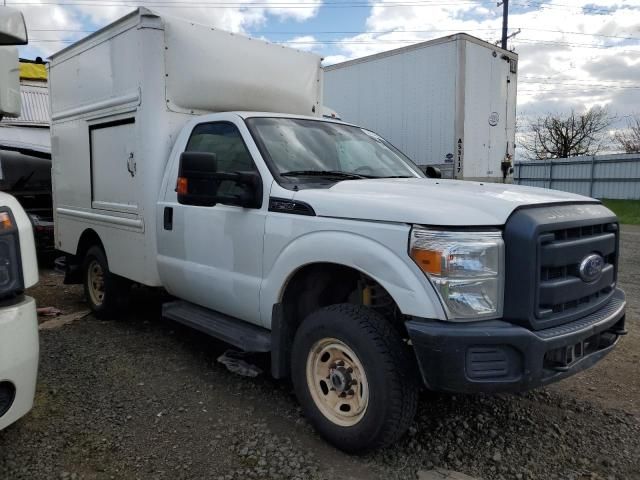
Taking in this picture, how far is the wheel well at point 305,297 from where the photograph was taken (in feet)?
11.4

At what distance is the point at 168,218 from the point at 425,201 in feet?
7.93

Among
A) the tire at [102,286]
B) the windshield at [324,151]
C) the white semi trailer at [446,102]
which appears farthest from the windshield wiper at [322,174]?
the white semi trailer at [446,102]

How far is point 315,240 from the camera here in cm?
323

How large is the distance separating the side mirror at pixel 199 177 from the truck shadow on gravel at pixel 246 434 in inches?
54.3

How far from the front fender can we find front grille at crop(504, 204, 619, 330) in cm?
42

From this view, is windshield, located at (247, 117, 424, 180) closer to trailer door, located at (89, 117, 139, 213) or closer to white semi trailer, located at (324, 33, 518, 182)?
trailer door, located at (89, 117, 139, 213)

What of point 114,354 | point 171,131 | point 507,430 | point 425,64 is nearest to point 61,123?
point 171,131

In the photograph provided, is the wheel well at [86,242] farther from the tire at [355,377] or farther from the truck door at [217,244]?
the tire at [355,377]

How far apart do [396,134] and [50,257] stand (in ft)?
21.3

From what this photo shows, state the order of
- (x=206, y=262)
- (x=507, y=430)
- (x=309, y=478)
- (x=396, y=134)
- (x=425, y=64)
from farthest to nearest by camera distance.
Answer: (x=396, y=134)
(x=425, y=64)
(x=206, y=262)
(x=507, y=430)
(x=309, y=478)

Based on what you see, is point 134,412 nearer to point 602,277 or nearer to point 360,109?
point 602,277

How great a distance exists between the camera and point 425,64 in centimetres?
985

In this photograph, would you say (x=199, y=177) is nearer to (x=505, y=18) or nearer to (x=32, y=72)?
(x=32, y=72)

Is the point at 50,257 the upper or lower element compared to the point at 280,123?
lower
